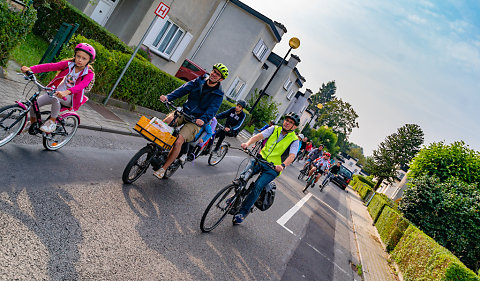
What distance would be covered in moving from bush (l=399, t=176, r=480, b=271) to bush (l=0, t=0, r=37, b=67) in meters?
13.1

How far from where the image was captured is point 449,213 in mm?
10258

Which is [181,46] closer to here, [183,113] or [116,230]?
[183,113]

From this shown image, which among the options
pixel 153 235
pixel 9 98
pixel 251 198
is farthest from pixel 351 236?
pixel 9 98

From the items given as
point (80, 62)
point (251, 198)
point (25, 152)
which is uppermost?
point (80, 62)

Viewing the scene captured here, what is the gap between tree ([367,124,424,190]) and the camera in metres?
44.9

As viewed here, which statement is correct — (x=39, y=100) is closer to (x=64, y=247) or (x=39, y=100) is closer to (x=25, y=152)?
(x=25, y=152)

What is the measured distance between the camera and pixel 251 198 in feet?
18.0

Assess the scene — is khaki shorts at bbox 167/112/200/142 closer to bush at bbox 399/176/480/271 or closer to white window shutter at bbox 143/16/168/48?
bush at bbox 399/176/480/271

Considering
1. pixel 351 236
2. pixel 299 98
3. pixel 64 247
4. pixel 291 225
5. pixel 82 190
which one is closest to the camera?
pixel 64 247

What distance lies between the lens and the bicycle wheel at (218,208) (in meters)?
4.75

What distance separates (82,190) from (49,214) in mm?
882

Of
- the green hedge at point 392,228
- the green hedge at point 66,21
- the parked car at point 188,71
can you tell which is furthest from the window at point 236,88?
the green hedge at point 392,228

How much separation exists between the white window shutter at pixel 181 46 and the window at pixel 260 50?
28.0 feet

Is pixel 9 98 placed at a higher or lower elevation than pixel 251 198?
lower
